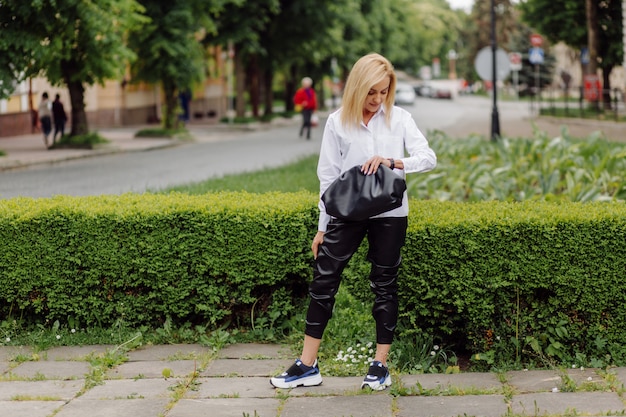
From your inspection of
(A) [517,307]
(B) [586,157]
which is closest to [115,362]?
(A) [517,307]

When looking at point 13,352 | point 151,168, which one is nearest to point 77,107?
point 151,168

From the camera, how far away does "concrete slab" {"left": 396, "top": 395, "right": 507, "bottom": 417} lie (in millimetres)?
5105

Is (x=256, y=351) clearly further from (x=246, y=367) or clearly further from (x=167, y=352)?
(x=167, y=352)

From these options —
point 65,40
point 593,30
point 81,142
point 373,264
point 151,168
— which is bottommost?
point 151,168

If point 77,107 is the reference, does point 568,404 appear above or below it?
below

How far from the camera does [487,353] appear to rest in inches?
249

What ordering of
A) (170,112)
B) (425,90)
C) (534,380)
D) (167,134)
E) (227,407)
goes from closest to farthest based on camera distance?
(227,407)
(534,380)
(167,134)
(170,112)
(425,90)

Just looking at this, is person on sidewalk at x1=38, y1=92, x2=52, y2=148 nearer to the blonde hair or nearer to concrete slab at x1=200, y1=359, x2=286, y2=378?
concrete slab at x1=200, y1=359, x2=286, y2=378

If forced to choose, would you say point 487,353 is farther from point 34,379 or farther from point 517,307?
point 34,379

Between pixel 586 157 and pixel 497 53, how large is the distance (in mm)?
15657

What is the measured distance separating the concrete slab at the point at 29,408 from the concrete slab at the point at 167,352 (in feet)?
3.72

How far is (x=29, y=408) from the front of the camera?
5301 mm

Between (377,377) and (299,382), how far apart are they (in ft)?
1.44

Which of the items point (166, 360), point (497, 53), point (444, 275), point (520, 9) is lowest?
point (166, 360)
